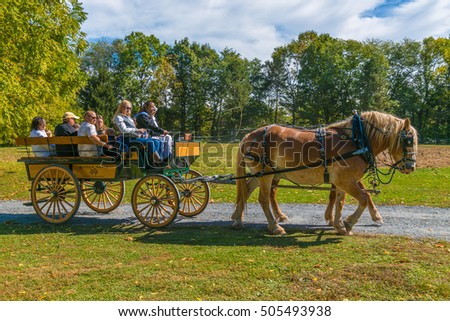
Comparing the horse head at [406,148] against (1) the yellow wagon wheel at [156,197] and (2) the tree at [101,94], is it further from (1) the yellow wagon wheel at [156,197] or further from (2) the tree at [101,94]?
(2) the tree at [101,94]

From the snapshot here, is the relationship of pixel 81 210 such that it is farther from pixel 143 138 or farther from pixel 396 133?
pixel 396 133

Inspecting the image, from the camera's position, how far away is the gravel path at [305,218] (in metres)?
7.37

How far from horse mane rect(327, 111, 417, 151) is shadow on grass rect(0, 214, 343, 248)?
1873mm

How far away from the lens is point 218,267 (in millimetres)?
5176

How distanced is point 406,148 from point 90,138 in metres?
6.02

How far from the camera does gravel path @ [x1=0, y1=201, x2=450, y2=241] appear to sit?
737cm

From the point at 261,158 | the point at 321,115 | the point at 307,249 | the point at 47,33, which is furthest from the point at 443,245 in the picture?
the point at 321,115

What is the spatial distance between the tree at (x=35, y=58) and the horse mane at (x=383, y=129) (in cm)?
1101

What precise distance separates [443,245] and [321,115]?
52.1m

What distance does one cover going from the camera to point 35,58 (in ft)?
45.9

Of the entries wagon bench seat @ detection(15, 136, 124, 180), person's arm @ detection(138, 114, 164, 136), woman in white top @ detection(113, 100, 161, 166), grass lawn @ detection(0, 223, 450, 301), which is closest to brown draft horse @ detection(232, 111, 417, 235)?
grass lawn @ detection(0, 223, 450, 301)

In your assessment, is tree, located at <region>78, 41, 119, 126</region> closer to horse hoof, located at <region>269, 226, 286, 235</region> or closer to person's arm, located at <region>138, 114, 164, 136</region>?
person's arm, located at <region>138, 114, 164, 136</region>

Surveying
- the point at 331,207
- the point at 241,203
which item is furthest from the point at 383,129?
the point at 241,203

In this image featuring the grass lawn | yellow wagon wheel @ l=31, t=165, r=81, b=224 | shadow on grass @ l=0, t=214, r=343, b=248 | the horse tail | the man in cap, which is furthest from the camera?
the man in cap
